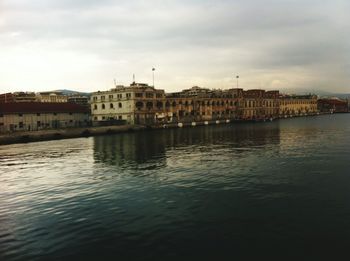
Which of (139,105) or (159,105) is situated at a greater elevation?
(159,105)

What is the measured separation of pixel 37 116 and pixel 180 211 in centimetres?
10358

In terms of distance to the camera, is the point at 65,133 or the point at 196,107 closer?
the point at 65,133

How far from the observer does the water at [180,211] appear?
1877 cm

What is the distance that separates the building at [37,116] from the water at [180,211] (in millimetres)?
71997

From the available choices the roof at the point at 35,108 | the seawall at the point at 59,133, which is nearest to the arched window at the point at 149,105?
the seawall at the point at 59,133

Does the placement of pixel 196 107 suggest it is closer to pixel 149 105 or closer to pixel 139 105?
pixel 149 105

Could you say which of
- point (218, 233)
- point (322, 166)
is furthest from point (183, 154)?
point (218, 233)

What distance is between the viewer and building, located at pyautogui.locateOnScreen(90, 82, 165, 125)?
140250 millimetres

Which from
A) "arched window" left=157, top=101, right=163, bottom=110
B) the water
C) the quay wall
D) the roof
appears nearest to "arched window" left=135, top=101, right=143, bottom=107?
the quay wall

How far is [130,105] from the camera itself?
140 m

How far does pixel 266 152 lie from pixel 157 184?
26.6 meters

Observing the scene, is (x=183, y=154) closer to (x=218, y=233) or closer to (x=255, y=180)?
(x=255, y=180)

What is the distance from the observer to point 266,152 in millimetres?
55469

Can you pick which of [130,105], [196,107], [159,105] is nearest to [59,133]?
[130,105]
